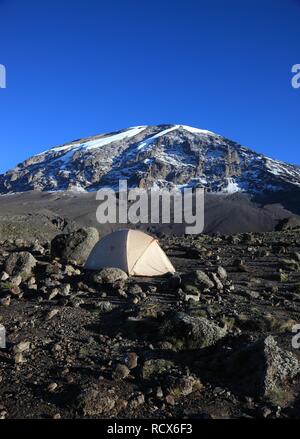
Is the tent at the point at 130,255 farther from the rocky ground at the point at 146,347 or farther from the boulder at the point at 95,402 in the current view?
the boulder at the point at 95,402

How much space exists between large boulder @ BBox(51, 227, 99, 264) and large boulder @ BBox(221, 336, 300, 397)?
9779mm

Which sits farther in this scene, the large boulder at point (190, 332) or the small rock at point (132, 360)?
the large boulder at point (190, 332)

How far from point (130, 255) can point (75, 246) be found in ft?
11.8

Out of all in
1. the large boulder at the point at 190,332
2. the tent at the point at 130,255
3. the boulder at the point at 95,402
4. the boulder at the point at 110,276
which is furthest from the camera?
the tent at the point at 130,255

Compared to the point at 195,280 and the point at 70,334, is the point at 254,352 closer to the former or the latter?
the point at 70,334

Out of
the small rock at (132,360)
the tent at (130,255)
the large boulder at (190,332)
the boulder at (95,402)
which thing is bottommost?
the boulder at (95,402)

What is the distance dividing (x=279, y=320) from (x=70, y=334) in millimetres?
3826

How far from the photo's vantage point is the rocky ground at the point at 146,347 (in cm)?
619

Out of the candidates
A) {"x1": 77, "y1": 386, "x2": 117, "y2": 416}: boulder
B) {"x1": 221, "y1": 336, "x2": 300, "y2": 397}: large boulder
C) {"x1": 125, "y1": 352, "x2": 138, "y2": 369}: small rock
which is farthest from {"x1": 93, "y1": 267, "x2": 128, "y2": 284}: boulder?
{"x1": 77, "y1": 386, "x2": 117, "y2": 416}: boulder

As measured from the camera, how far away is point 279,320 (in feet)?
29.5

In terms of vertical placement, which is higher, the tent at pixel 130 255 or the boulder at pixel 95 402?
the tent at pixel 130 255

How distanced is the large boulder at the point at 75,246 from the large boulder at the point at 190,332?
833cm

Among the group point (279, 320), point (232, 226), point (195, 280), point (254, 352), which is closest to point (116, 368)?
point (254, 352)

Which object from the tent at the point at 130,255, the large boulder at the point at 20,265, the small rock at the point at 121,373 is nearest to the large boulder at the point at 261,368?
the small rock at the point at 121,373
